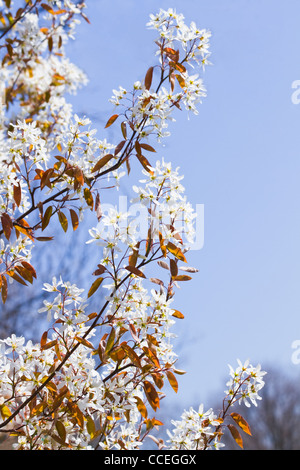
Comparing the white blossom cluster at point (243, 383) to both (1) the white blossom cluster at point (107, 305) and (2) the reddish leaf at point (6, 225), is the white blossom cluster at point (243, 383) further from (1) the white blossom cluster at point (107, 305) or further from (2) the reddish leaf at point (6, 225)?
(2) the reddish leaf at point (6, 225)

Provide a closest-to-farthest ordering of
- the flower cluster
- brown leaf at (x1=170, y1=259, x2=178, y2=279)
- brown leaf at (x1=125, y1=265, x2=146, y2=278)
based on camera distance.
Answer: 1. brown leaf at (x1=125, y1=265, x2=146, y2=278)
2. brown leaf at (x1=170, y1=259, x2=178, y2=279)
3. the flower cluster

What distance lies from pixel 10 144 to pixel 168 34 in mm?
716

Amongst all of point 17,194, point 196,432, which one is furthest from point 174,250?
point 196,432

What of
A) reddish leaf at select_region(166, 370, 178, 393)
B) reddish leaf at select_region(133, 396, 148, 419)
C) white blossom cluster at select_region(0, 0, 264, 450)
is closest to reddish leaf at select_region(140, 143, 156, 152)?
white blossom cluster at select_region(0, 0, 264, 450)

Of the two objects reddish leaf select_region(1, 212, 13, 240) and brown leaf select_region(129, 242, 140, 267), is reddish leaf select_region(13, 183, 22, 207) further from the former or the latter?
brown leaf select_region(129, 242, 140, 267)

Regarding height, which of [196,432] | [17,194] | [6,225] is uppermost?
[17,194]

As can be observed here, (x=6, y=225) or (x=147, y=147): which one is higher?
(x=147, y=147)

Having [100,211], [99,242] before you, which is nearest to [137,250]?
[99,242]

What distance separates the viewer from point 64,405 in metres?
1.61

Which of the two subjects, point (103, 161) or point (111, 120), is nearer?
point (103, 161)

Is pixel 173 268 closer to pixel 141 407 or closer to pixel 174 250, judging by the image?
pixel 174 250

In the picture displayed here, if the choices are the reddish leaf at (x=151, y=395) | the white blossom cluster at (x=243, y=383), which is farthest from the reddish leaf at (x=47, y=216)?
the white blossom cluster at (x=243, y=383)

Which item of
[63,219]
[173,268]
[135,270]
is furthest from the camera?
[63,219]

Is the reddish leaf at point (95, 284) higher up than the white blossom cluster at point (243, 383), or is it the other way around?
the reddish leaf at point (95, 284)
